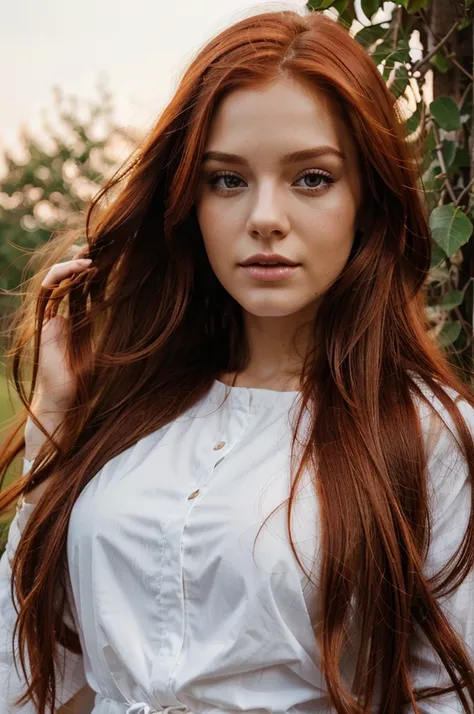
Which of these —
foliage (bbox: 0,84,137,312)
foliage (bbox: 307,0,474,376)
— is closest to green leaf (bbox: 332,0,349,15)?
foliage (bbox: 307,0,474,376)

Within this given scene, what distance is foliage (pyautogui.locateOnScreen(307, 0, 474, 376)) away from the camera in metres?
2.06

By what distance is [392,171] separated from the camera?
1.65 m

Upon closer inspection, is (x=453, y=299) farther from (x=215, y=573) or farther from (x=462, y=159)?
(x=215, y=573)

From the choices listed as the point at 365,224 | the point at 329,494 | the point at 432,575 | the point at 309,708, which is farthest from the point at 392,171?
the point at 309,708

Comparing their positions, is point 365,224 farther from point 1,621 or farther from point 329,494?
point 1,621

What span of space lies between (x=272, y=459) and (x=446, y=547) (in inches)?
13.3

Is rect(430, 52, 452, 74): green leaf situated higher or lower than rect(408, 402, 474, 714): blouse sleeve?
higher

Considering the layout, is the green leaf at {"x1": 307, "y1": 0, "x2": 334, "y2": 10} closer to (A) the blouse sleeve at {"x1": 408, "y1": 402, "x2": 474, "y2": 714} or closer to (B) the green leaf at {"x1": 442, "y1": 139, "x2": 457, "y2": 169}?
(B) the green leaf at {"x1": 442, "y1": 139, "x2": 457, "y2": 169}

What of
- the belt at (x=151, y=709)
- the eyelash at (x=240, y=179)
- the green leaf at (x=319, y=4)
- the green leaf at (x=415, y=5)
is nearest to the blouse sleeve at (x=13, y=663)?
the belt at (x=151, y=709)

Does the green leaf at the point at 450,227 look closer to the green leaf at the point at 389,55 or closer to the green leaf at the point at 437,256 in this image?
the green leaf at the point at 437,256

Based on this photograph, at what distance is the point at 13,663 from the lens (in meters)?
1.90

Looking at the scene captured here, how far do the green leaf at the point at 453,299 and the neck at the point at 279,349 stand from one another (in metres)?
0.46

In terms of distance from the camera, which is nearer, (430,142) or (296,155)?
(296,155)

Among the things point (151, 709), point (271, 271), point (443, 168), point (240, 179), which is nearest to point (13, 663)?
point (151, 709)
